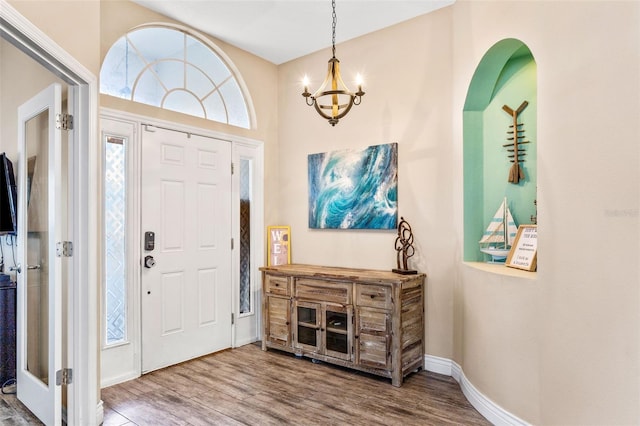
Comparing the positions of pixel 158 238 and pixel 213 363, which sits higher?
pixel 158 238

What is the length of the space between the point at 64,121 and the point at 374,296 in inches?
99.6

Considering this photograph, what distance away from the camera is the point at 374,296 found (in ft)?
10.8

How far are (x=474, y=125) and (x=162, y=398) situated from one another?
3.19m

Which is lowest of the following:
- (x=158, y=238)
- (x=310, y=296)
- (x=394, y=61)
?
(x=310, y=296)

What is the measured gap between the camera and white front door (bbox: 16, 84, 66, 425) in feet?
7.63

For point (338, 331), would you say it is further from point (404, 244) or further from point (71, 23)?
point (71, 23)

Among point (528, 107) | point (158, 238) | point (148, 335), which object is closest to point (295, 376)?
point (148, 335)

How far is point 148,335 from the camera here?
134 inches

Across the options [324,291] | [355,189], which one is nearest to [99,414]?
[324,291]

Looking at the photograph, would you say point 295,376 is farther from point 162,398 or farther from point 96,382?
point 96,382

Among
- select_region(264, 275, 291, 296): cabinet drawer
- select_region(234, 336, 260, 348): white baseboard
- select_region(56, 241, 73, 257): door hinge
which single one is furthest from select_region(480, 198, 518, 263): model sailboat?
select_region(56, 241, 73, 257): door hinge

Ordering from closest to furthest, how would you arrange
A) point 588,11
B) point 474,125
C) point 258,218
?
point 588,11 < point 474,125 < point 258,218

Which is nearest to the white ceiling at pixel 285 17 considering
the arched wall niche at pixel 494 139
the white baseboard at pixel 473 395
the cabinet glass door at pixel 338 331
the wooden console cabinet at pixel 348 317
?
the arched wall niche at pixel 494 139

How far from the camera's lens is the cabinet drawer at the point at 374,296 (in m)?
3.22
